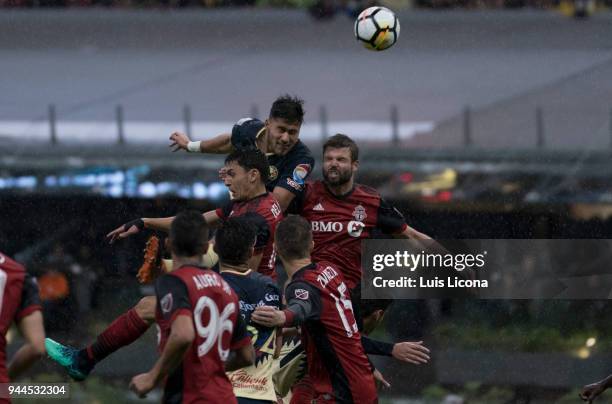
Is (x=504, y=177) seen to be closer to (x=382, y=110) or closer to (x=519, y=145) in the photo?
(x=519, y=145)

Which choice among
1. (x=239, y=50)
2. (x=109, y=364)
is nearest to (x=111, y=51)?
(x=239, y=50)

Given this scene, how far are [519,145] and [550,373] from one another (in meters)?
5.04

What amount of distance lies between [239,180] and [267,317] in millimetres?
1528

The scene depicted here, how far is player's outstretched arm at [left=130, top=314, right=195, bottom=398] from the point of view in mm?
6574

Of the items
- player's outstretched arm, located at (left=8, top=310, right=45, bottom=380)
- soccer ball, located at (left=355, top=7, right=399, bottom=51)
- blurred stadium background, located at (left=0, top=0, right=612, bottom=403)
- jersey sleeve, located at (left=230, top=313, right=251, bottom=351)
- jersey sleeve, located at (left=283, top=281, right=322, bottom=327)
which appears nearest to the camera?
player's outstretched arm, located at (left=8, top=310, right=45, bottom=380)

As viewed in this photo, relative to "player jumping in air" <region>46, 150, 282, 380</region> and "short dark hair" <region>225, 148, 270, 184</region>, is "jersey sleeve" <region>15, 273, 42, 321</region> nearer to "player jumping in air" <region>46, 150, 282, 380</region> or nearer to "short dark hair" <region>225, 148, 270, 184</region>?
"player jumping in air" <region>46, 150, 282, 380</region>

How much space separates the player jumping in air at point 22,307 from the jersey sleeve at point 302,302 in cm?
169

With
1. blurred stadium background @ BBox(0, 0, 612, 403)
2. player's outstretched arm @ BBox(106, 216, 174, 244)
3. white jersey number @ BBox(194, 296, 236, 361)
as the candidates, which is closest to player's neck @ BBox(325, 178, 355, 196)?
player's outstretched arm @ BBox(106, 216, 174, 244)

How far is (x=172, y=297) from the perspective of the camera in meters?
6.64

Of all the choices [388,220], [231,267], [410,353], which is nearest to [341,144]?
[388,220]

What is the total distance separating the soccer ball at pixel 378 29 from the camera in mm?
11367

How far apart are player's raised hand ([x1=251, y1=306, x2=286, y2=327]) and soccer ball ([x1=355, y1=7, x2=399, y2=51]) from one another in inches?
173

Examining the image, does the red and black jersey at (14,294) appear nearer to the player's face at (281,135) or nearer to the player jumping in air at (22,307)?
the player jumping in air at (22,307)

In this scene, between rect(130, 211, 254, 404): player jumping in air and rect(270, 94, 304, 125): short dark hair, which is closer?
rect(130, 211, 254, 404): player jumping in air
